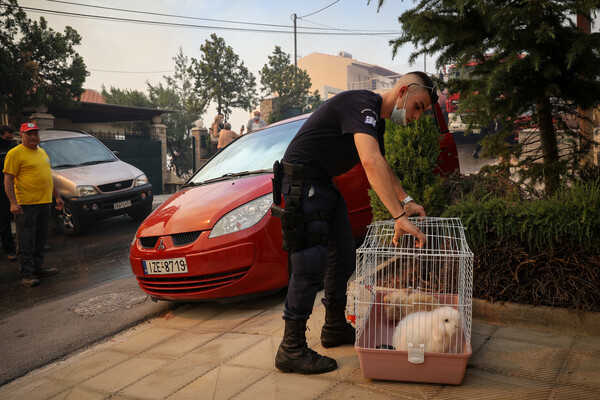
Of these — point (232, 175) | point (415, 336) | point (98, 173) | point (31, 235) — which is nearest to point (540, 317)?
point (415, 336)

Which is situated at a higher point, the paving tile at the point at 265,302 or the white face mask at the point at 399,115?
the white face mask at the point at 399,115

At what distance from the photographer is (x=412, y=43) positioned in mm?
4449

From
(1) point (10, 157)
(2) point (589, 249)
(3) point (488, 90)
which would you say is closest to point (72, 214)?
(1) point (10, 157)

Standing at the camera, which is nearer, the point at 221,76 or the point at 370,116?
the point at 370,116

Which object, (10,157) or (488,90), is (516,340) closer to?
(488,90)

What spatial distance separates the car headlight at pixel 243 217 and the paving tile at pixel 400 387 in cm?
183

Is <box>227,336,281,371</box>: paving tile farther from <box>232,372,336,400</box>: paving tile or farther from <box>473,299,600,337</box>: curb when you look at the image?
<box>473,299,600,337</box>: curb

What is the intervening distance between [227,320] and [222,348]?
674 mm

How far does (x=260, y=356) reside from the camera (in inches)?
124

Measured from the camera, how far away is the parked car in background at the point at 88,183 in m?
8.91

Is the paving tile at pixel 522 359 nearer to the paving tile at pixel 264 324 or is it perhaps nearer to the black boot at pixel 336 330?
the black boot at pixel 336 330

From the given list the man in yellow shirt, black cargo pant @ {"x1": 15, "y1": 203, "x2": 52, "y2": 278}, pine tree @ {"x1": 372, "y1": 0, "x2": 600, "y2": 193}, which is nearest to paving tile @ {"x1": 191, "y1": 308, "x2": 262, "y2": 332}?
pine tree @ {"x1": 372, "y1": 0, "x2": 600, "y2": 193}

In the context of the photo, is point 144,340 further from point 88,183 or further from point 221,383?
point 88,183

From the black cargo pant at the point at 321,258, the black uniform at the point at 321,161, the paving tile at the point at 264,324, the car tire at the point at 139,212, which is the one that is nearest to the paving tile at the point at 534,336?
the black cargo pant at the point at 321,258
